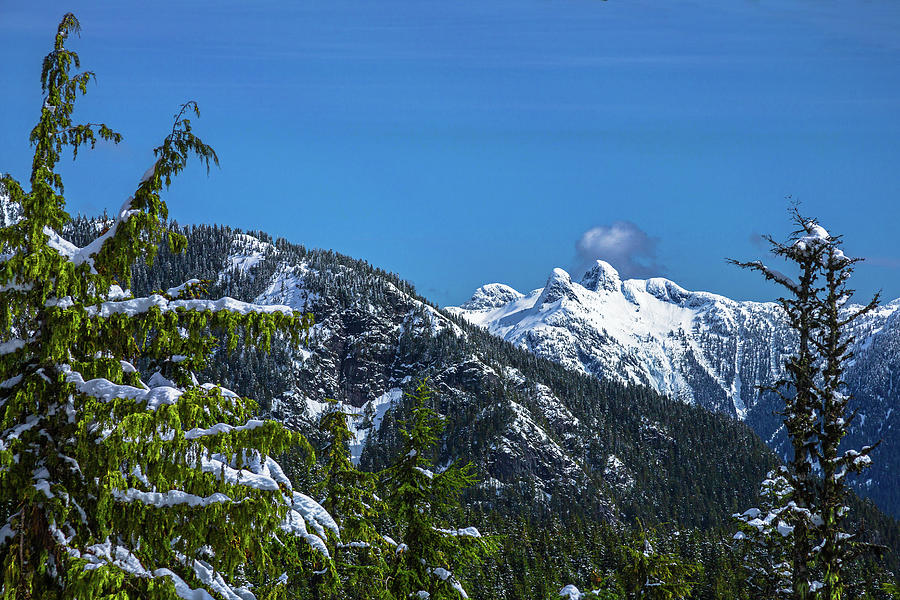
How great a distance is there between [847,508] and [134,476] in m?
15.7

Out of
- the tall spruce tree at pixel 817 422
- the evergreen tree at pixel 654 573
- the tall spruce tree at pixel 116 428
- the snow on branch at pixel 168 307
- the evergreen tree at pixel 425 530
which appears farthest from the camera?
the evergreen tree at pixel 654 573

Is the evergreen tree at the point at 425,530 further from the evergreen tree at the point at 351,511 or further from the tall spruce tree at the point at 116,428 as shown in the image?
the tall spruce tree at the point at 116,428

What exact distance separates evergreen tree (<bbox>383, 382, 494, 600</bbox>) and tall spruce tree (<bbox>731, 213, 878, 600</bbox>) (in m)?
7.77

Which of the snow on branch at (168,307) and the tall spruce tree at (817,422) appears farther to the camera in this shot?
the tall spruce tree at (817,422)

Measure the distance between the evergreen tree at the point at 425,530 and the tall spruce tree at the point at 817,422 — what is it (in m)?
7.77

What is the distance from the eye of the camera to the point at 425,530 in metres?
20.7

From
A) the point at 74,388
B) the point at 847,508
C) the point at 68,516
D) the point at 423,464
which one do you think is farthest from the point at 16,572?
the point at 847,508

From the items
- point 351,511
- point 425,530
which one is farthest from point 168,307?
point 351,511

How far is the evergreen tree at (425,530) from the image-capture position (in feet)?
65.7

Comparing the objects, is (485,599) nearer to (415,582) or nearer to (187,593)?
(415,582)

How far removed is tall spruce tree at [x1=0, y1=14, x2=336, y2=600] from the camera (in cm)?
792

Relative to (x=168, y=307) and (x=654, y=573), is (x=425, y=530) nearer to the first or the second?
(x=654, y=573)

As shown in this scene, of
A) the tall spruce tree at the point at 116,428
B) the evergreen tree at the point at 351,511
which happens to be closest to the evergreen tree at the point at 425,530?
the evergreen tree at the point at 351,511

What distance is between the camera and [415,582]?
20156mm
